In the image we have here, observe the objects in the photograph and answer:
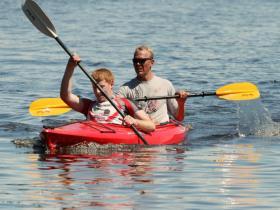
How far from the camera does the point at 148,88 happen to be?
39.5 ft

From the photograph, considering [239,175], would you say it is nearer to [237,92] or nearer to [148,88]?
[148,88]

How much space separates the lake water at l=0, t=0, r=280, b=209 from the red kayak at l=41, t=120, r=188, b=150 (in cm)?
15

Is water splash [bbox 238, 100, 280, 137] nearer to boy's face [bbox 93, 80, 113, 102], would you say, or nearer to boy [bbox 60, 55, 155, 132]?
boy [bbox 60, 55, 155, 132]

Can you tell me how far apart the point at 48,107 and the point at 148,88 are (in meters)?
1.32

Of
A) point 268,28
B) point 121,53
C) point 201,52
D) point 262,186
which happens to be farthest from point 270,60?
point 262,186

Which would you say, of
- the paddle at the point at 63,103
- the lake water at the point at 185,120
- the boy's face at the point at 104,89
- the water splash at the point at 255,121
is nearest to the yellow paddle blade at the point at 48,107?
the paddle at the point at 63,103

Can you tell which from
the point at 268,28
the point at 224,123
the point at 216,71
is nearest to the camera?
the point at 224,123

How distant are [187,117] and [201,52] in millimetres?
9127

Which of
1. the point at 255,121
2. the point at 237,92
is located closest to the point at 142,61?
the point at 237,92

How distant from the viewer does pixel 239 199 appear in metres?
8.41

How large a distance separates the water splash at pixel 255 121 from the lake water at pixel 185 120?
0.8 inches

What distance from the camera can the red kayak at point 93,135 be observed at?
11.2 metres

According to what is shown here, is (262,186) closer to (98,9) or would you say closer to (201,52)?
(201,52)

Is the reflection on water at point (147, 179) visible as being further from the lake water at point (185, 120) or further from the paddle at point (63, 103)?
the paddle at point (63, 103)
